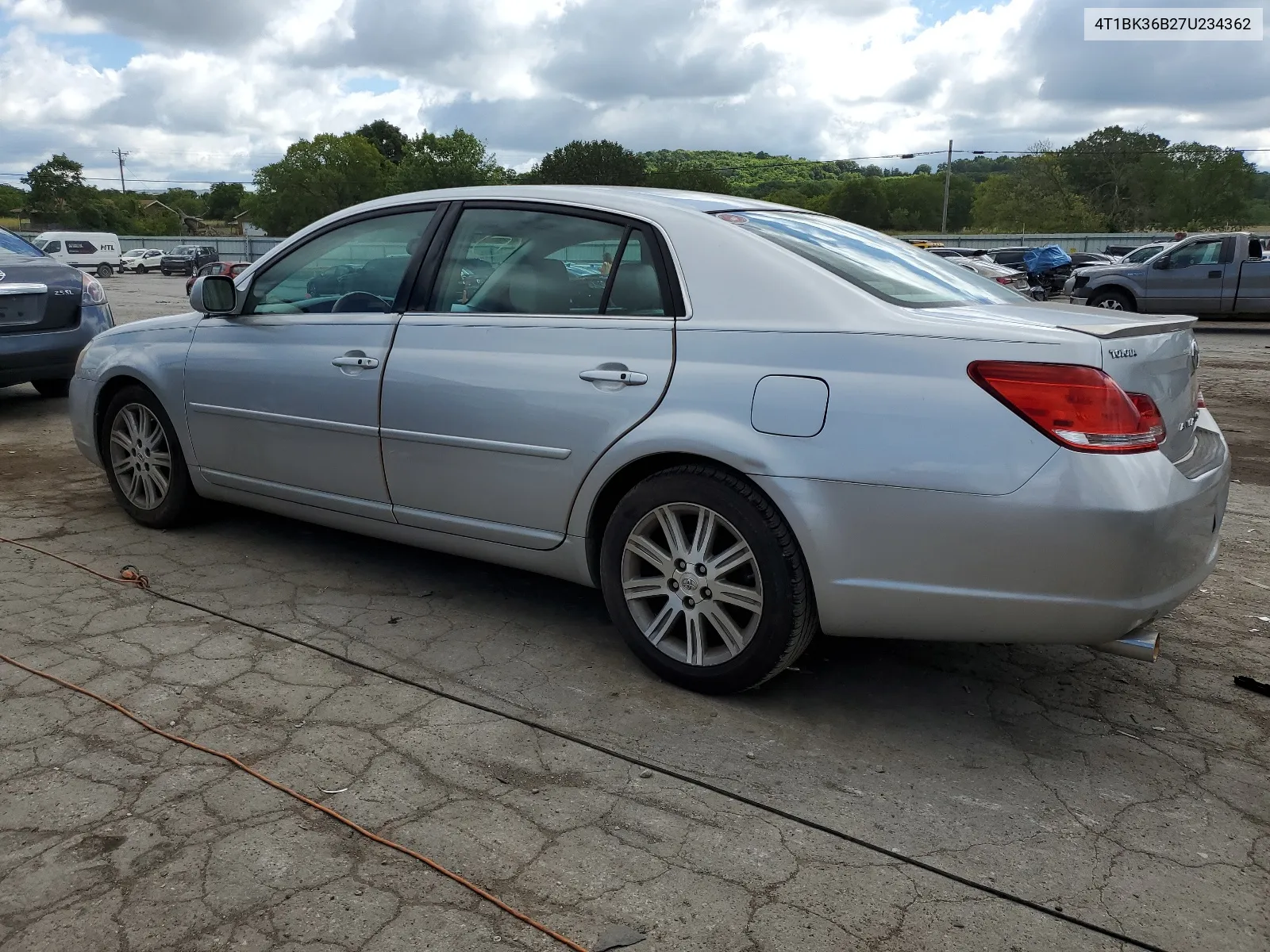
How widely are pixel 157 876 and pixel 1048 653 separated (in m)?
2.89

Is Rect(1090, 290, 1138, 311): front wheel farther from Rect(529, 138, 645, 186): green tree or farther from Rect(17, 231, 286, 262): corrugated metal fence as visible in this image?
Rect(529, 138, 645, 186): green tree

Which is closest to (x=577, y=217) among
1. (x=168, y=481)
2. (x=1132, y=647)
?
(x=1132, y=647)

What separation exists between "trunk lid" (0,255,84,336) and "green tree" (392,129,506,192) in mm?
96763

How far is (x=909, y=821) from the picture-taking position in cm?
266

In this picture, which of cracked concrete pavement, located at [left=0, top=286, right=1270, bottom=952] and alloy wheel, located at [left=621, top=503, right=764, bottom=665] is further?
alloy wheel, located at [left=621, top=503, right=764, bottom=665]

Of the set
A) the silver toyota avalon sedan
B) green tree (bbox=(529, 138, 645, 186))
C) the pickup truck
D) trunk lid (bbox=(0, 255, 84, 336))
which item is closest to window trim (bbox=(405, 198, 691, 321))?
the silver toyota avalon sedan

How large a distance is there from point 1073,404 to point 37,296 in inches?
295

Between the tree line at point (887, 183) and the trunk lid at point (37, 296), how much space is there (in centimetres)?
5665

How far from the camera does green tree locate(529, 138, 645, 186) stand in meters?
80.6

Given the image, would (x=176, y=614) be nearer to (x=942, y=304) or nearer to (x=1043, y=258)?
(x=942, y=304)

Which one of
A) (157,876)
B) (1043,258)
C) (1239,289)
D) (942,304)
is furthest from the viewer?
(1043,258)

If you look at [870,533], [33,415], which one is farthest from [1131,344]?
[33,415]

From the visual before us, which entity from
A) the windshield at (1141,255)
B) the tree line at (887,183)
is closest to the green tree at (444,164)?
the tree line at (887,183)

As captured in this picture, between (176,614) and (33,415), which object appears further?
(33,415)
